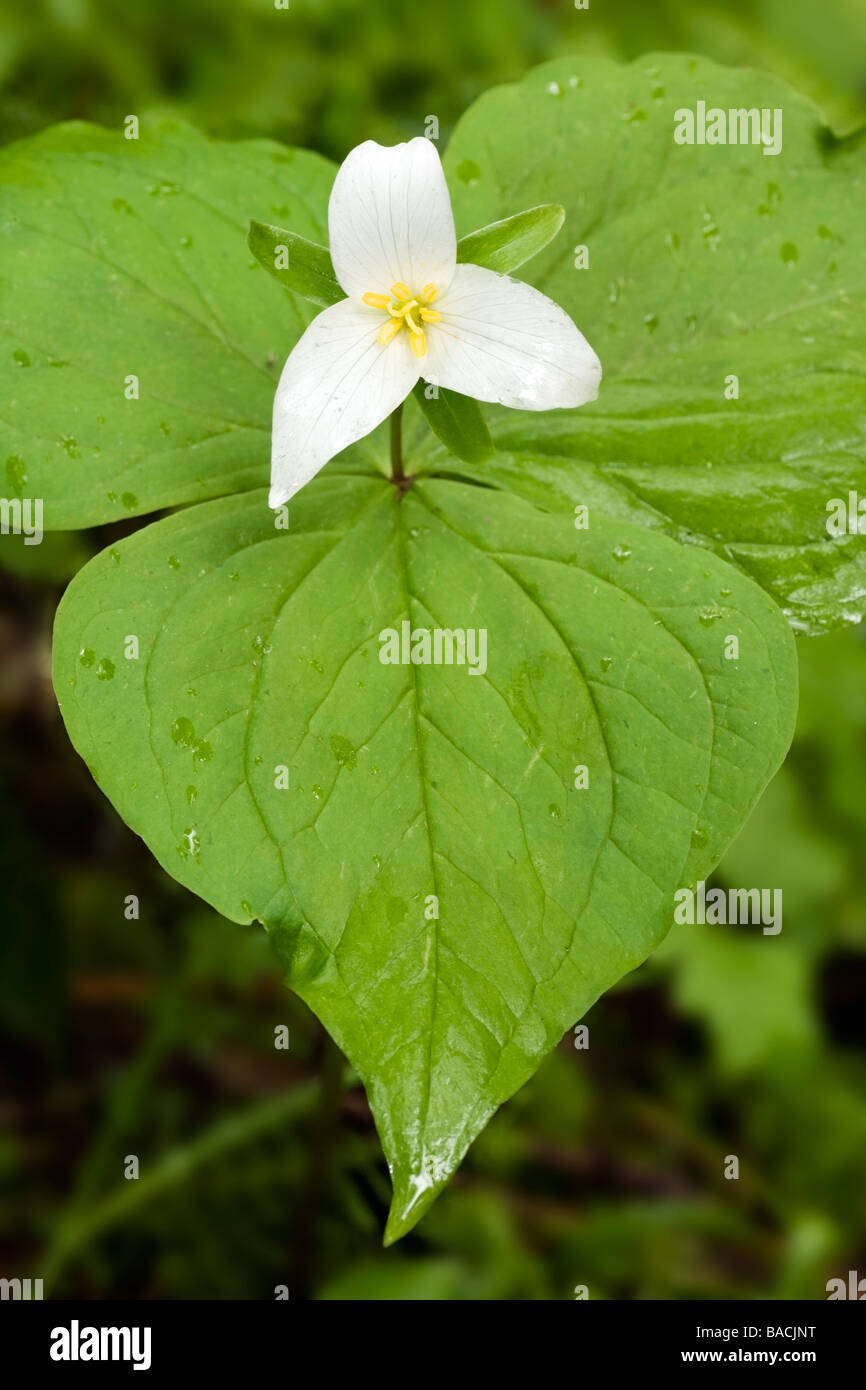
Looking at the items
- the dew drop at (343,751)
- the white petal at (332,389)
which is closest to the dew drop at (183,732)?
the dew drop at (343,751)

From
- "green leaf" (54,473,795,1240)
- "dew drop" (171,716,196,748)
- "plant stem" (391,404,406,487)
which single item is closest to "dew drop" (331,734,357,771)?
"green leaf" (54,473,795,1240)

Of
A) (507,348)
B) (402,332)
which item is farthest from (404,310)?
(507,348)

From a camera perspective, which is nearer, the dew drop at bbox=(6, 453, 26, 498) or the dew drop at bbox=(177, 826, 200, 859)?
the dew drop at bbox=(177, 826, 200, 859)

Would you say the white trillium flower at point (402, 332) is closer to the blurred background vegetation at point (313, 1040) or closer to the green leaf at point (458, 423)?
the green leaf at point (458, 423)

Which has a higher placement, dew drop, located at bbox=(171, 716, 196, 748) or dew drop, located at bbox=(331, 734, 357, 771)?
dew drop, located at bbox=(171, 716, 196, 748)

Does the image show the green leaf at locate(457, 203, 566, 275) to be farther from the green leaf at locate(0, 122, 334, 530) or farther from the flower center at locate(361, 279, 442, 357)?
the green leaf at locate(0, 122, 334, 530)
